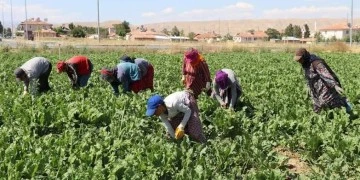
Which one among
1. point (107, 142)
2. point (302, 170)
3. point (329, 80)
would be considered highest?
point (329, 80)

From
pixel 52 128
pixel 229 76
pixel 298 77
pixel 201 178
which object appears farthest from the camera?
pixel 298 77

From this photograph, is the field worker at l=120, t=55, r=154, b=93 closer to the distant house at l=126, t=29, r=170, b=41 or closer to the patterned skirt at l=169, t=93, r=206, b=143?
the patterned skirt at l=169, t=93, r=206, b=143

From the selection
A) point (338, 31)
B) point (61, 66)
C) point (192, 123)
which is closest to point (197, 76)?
point (61, 66)

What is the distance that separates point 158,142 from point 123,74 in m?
3.16

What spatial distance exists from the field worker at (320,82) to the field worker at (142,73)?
3009 mm

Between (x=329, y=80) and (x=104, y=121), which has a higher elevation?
(x=329, y=80)

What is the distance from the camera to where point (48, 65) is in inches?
407

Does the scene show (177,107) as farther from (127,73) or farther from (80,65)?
(80,65)

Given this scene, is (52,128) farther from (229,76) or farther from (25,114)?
(229,76)

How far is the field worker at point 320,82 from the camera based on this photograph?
8.09 m

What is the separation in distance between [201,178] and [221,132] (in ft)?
8.77

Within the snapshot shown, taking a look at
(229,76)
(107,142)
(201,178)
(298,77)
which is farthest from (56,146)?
(298,77)

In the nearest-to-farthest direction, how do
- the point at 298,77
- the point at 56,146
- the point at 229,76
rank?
the point at 56,146 → the point at 229,76 → the point at 298,77

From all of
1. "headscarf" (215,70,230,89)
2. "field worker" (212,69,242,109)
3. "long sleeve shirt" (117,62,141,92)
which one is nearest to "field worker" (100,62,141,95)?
"long sleeve shirt" (117,62,141,92)
